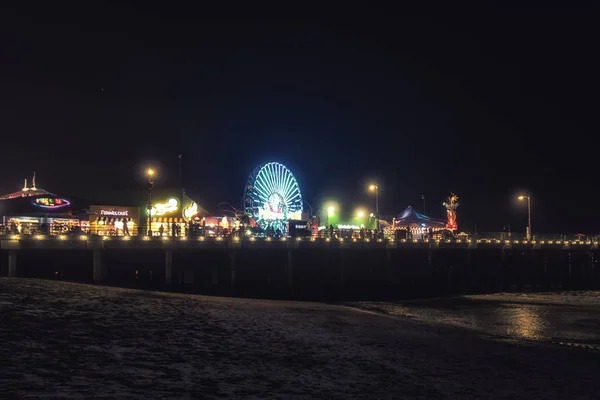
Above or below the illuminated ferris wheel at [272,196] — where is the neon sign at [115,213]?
below

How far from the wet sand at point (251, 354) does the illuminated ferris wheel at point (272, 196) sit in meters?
46.7

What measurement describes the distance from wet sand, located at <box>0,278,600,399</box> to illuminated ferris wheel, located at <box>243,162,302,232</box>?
46.7 m

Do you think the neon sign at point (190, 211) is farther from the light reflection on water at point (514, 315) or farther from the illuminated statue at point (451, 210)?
the illuminated statue at point (451, 210)

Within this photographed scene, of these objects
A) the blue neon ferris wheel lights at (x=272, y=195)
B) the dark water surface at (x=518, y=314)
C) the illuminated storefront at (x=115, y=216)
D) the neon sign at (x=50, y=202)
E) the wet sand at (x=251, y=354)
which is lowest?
the dark water surface at (x=518, y=314)

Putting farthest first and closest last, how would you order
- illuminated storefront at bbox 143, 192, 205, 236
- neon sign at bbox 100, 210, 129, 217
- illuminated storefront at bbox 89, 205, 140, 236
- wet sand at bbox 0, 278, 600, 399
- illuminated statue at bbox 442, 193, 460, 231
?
illuminated statue at bbox 442, 193, 460, 231 → illuminated storefront at bbox 143, 192, 205, 236 → neon sign at bbox 100, 210, 129, 217 → illuminated storefront at bbox 89, 205, 140, 236 → wet sand at bbox 0, 278, 600, 399

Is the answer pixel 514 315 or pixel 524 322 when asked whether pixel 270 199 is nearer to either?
pixel 514 315

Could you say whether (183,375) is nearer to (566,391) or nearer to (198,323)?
(198,323)

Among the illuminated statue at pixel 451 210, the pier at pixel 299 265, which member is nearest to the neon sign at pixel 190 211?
the pier at pixel 299 265

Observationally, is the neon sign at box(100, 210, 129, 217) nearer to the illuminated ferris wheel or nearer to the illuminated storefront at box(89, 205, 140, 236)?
the illuminated storefront at box(89, 205, 140, 236)

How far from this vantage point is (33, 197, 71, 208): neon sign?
174 ft

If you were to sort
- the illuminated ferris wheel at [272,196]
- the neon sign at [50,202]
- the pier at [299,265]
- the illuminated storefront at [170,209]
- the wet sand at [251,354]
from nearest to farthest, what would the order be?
the wet sand at [251,354]
the pier at [299,265]
the neon sign at [50,202]
the illuminated storefront at [170,209]
the illuminated ferris wheel at [272,196]

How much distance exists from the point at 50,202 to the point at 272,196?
28185 mm

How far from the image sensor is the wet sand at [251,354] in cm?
1294

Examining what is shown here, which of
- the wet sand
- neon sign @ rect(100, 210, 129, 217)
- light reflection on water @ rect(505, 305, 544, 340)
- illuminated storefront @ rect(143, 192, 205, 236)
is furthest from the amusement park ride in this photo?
the wet sand
